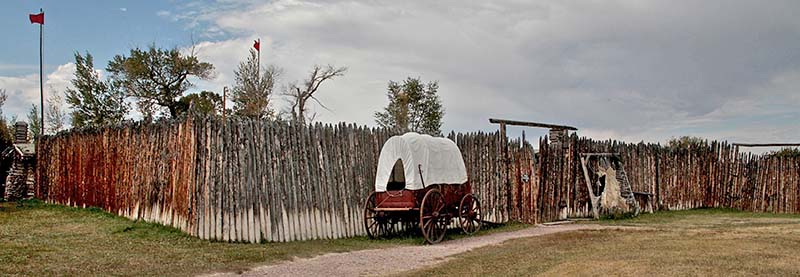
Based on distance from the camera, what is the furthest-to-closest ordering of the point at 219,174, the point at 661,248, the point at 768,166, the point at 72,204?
the point at 768,166, the point at 72,204, the point at 219,174, the point at 661,248

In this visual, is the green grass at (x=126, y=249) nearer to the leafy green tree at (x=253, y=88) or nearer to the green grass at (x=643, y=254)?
the green grass at (x=643, y=254)

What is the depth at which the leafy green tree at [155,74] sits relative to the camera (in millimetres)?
35688

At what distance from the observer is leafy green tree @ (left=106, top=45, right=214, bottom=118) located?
117 feet

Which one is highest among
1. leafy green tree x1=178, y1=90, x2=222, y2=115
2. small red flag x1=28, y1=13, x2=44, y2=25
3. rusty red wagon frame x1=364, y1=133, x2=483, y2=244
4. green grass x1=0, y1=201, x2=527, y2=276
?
small red flag x1=28, y1=13, x2=44, y2=25

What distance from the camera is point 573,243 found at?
11.2 metres

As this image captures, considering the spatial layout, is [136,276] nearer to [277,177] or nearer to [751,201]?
[277,177]

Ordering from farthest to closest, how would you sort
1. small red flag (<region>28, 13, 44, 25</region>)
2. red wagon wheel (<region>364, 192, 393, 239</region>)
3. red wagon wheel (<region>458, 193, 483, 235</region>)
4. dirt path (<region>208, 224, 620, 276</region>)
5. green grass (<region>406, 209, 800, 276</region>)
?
1. small red flag (<region>28, 13, 44, 25</region>)
2. red wagon wheel (<region>458, 193, 483, 235</region>)
3. red wagon wheel (<region>364, 192, 393, 239</region>)
4. dirt path (<region>208, 224, 620, 276</region>)
5. green grass (<region>406, 209, 800, 276</region>)

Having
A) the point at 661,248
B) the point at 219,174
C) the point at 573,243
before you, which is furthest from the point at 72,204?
the point at 661,248

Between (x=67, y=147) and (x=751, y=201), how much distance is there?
2095cm

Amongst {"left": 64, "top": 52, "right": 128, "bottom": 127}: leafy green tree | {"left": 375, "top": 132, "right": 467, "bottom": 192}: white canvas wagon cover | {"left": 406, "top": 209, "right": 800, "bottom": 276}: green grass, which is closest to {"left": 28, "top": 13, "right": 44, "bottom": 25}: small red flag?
{"left": 64, "top": 52, "right": 128, "bottom": 127}: leafy green tree

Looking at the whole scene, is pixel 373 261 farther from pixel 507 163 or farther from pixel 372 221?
pixel 507 163

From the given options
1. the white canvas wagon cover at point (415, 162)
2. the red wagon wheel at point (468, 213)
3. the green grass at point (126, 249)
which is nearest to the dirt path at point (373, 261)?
the green grass at point (126, 249)

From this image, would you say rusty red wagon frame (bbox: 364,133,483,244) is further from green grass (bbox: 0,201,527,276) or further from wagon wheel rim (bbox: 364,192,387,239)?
green grass (bbox: 0,201,527,276)

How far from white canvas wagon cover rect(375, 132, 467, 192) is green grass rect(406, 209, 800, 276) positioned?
1.69 m
